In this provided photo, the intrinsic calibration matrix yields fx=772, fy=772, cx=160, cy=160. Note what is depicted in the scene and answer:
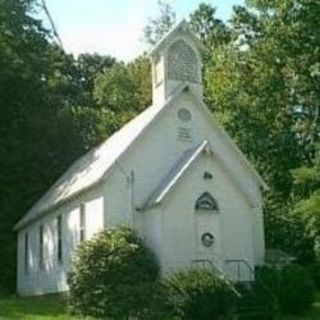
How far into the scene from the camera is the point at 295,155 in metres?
46.5

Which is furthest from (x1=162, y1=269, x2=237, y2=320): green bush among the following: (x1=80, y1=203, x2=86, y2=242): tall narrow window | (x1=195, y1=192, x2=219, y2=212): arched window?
(x1=80, y1=203, x2=86, y2=242): tall narrow window

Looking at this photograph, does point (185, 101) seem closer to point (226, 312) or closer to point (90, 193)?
point (90, 193)

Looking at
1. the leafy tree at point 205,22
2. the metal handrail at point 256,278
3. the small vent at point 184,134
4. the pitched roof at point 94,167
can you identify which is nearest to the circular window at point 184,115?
the small vent at point 184,134

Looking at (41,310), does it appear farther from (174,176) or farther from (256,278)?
(256,278)

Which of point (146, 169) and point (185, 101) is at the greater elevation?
point (185, 101)

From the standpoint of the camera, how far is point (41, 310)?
26.9 meters

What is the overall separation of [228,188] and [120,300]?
8.06 m

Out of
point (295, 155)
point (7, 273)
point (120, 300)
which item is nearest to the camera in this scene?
point (120, 300)

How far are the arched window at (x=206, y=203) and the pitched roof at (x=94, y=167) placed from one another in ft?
11.9

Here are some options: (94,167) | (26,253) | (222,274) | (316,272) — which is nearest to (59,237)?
(94,167)

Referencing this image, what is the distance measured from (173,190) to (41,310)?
648 cm

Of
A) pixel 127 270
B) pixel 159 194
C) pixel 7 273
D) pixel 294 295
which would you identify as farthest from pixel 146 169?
pixel 7 273

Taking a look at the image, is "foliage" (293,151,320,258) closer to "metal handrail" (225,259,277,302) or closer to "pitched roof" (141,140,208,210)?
"metal handrail" (225,259,277,302)

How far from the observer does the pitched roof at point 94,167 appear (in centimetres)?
3081
